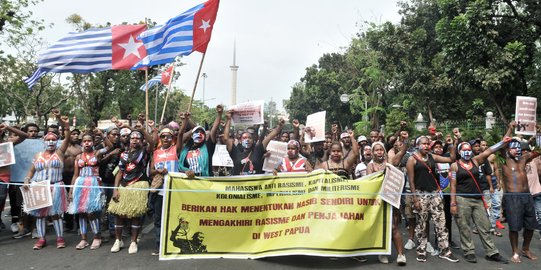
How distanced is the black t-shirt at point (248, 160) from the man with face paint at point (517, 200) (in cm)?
352

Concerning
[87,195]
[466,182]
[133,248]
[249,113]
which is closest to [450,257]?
[466,182]

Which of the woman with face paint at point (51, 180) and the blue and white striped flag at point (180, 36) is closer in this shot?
the woman with face paint at point (51, 180)

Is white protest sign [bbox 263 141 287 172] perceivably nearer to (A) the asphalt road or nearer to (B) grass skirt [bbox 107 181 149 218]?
(A) the asphalt road

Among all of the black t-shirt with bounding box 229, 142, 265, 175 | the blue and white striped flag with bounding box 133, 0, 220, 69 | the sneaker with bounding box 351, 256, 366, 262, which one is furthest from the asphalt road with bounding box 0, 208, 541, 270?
the blue and white striped flag with bounding box 133, 0, 220, 69

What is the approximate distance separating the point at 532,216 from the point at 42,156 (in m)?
7.22

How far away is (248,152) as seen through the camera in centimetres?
716

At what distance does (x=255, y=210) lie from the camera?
5.68 meters

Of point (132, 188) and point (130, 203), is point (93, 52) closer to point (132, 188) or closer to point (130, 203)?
point (132, 188)

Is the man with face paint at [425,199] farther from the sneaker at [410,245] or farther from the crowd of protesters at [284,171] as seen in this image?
the sneaker at [410,245]

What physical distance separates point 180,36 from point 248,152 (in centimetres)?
267

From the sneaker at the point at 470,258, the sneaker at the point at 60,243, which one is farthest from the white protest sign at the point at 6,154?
the sneaker at the point at 470,258

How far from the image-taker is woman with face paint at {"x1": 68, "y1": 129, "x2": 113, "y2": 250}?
6.32m

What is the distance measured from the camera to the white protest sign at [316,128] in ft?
23.3

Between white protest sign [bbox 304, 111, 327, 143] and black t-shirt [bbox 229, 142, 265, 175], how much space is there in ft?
3.17
